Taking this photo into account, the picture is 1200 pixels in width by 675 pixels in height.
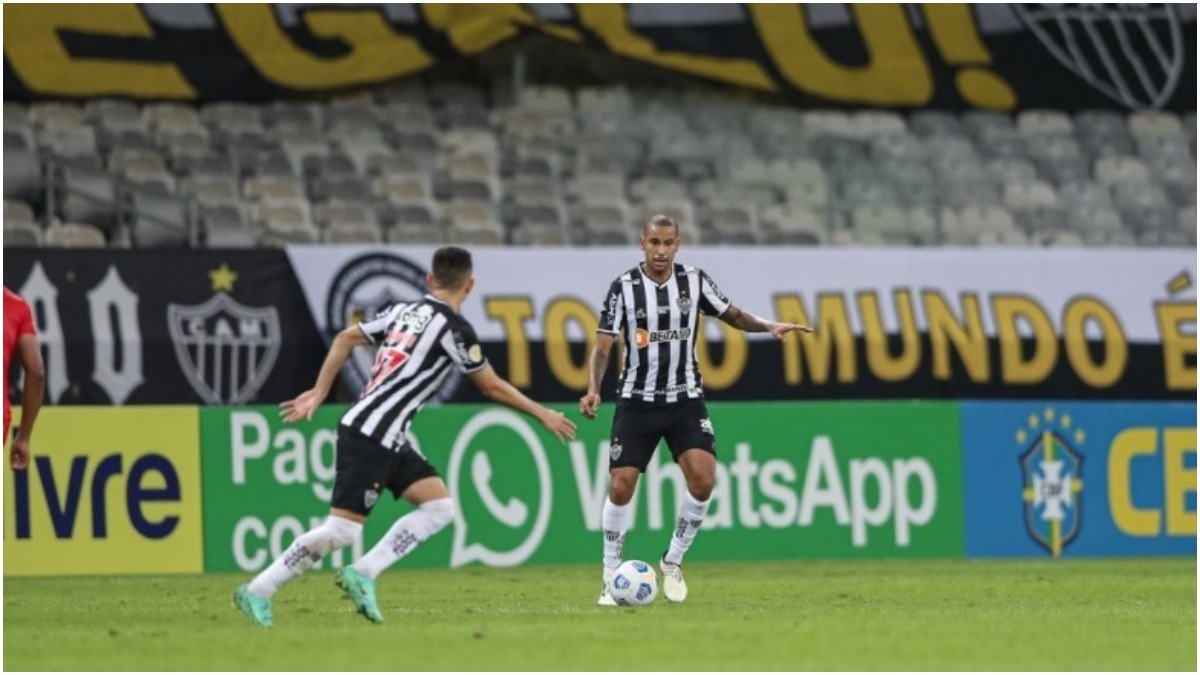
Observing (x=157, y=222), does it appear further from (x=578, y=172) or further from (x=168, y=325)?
(x=578, y=172)

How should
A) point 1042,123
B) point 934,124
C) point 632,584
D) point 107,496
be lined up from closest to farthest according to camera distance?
1. point 632,584
2. point 107,496
3. point 934,124
4. point 1042,123

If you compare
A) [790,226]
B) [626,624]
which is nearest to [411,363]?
[626,624]

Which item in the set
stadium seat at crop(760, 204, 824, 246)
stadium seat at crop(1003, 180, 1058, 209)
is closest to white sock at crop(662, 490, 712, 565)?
stadium seat at crop(760, 204, 824, 246)

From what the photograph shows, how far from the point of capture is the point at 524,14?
24.2 m

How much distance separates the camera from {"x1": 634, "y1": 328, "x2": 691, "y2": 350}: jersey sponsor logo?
12953mm

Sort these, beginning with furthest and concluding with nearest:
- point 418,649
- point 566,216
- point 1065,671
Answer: point 566,216 < point 418,649 < point 1065,671

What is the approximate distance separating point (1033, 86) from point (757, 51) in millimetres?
3501

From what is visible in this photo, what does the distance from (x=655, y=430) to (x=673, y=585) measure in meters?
0.82

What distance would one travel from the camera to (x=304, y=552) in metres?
10.9

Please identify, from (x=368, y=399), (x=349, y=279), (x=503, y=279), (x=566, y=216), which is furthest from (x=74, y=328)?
(x=368, y=399)

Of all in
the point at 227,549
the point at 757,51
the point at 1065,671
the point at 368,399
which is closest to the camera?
the point at 1065,671

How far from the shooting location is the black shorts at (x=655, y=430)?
13008 millimetres

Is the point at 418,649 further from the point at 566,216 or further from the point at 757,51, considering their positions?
the point at 757,51

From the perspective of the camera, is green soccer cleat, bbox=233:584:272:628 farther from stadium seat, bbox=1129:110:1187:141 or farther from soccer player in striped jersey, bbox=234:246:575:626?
stadium seat, bbox=1129:110:1187:141
